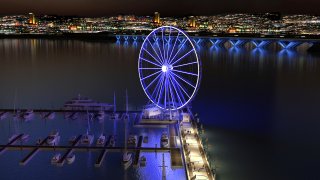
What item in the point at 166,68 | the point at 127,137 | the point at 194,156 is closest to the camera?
the point at 194,156

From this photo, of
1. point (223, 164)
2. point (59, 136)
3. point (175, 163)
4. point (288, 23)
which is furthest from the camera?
point (288, 23)

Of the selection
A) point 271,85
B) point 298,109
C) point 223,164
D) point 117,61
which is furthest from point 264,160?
point 117,61

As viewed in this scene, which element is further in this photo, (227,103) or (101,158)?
(227,103)

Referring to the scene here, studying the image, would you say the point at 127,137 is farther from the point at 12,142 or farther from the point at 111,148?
the point at 12,142

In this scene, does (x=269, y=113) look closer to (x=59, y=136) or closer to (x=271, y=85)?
(x=271, y=85)

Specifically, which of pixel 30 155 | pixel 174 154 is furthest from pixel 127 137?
pixel 30 155

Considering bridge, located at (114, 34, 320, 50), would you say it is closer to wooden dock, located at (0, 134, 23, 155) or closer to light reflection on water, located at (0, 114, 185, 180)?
wooden dock, located at (0, 134, 23, 155)

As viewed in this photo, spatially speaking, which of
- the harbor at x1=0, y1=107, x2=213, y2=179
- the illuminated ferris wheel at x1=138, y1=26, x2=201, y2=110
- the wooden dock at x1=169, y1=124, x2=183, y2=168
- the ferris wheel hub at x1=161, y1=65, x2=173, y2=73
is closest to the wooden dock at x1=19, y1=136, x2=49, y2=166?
the harbor at x1=0, y1=107, x2=213, y2=179

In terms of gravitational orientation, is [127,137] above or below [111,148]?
above
